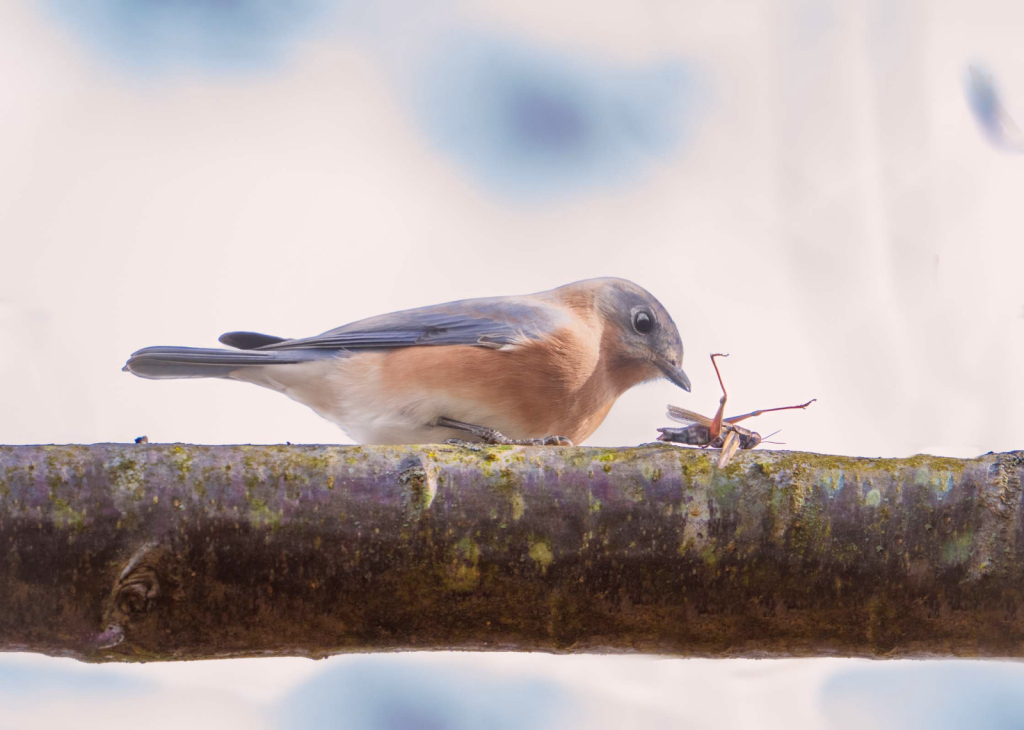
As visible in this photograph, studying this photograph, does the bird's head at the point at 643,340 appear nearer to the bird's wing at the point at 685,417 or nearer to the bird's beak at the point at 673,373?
the bird's beak at the point at 673,373

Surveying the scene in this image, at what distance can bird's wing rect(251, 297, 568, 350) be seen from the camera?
113 inches

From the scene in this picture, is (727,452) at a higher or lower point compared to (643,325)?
lower

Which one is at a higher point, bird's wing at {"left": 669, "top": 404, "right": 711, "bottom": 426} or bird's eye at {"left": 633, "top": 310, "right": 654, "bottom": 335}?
bird's eye at {"left": 633, "top": 310, "right": 654, "bottom": 335}

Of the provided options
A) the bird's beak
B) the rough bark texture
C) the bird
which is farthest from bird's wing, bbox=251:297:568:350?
the rough bark texture

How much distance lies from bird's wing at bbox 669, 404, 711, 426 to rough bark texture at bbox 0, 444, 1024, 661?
556mm

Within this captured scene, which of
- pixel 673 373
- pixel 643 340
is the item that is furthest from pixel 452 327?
Result: pixel 673 373

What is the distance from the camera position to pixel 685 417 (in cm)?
194

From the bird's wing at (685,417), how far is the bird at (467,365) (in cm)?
70

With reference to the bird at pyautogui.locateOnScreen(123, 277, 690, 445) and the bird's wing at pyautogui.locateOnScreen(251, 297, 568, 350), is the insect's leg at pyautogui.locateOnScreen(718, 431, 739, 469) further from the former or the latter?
the bird's wing at pyautogui.locateOnScreen(251, 297, 568, 350)

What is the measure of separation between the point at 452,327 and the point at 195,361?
34.5 inches

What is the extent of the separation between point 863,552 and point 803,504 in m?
0.11

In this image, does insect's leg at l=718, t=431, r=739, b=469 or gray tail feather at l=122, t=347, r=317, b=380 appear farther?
gray tail feather at l=122, t=347, r=317, b=380

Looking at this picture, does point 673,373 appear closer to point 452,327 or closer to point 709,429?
A: point 452,327

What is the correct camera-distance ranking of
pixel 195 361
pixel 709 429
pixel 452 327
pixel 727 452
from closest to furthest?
pixel 727 452 < pixel 709 429 < pixel 195 361 < pixel 452 327
